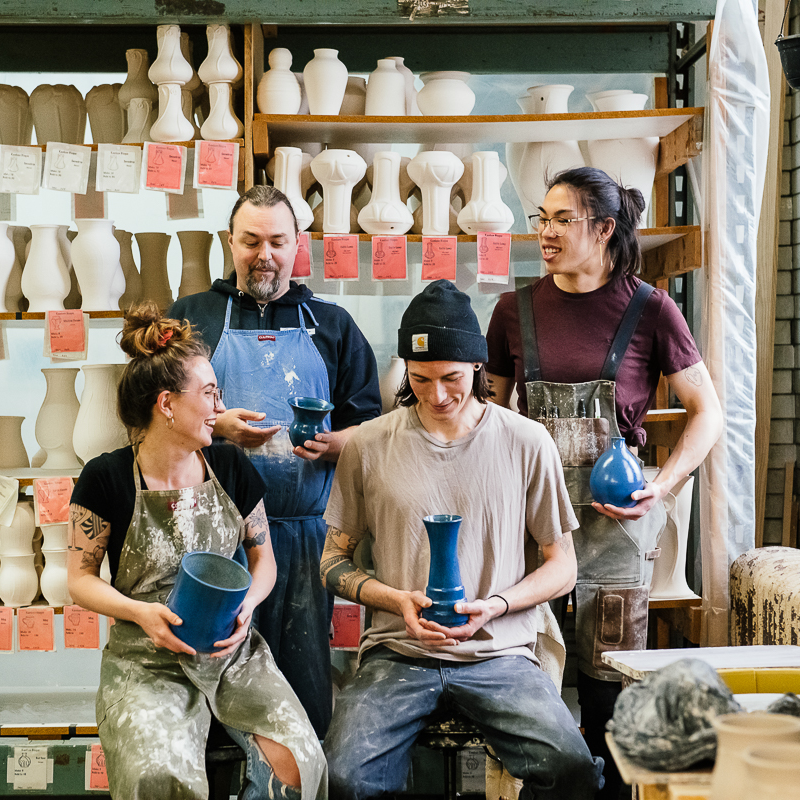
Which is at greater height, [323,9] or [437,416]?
[323,9]

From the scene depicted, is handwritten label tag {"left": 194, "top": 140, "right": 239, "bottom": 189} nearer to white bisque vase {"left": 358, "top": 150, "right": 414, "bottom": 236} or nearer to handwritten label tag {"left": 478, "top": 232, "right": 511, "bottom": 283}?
white bisque vase {"left": 358, "top": 150, "right": 414, "bottom": 236}

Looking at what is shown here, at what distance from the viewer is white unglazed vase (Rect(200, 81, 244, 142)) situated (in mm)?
2723

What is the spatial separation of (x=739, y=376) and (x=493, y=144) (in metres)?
1.27

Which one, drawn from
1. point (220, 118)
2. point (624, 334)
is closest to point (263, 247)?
point (220, 118)

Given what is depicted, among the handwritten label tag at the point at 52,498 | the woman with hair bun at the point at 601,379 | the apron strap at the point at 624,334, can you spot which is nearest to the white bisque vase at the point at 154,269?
the handwritten label tag at the point at 52,498

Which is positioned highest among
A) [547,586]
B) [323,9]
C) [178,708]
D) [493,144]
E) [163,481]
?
[323,9]

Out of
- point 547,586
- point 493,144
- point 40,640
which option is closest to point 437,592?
point 547,586

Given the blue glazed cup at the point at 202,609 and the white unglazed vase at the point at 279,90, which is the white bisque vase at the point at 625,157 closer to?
the white unglazed vase at the point at 279,90

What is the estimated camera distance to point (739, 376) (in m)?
2.75

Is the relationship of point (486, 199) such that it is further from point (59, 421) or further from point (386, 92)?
point (59, 421)

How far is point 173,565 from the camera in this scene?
2.00 metres

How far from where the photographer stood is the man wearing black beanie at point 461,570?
5.78 ft

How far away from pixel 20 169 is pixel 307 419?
4.30ft

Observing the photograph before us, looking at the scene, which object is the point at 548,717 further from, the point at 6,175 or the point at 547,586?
the point at 6,175
